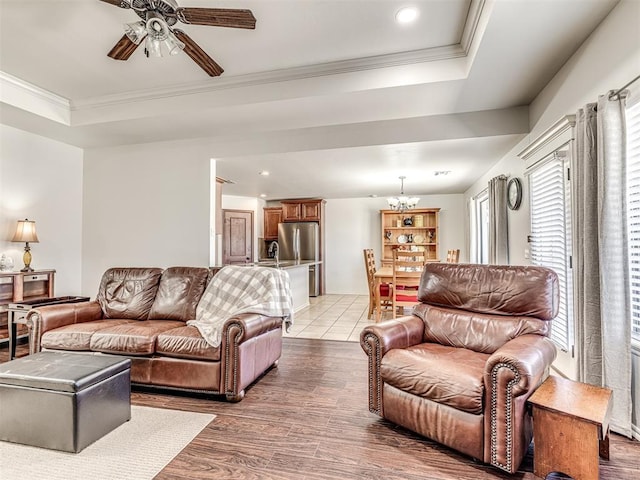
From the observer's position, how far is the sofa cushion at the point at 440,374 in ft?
5.77

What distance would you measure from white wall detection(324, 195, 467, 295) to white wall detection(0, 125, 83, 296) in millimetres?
5200

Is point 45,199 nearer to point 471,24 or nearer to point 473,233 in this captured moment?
point 471,24

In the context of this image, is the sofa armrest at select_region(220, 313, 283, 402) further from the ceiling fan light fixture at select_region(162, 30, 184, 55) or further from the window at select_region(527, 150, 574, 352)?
the window at select_region(527, 150, 574, 352)

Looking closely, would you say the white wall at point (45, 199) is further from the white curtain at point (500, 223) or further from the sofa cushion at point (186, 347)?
the white curtain at point (500, 223)

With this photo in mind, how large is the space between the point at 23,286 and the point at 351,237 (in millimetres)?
6135

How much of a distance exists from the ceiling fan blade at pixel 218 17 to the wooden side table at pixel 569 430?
263 centimetres

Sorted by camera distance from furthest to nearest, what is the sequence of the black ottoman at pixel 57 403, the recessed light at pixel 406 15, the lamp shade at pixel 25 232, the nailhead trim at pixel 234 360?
1. the lamp shade at pixel 25 232
2. the nailhead trim at pixel 234 360
3. the recessed light at pixel 406 15
4. the black ottoman at pixel 57 403

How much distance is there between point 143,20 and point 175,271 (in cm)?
223

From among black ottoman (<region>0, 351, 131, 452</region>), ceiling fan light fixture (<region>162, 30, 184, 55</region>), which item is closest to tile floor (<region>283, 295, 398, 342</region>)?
black ottoman (<region>0, 351, 131, 452</region>)

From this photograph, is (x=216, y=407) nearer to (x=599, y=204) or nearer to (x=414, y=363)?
(x=414, y=363)

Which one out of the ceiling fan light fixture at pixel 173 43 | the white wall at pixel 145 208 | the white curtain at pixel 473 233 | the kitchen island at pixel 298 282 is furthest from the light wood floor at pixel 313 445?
the white curtain at pixel 473 233

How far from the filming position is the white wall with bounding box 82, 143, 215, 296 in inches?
174

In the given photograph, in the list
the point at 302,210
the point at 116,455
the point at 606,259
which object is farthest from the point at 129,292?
the point at 302,210

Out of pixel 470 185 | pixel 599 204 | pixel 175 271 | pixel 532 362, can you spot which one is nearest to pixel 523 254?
pixel 599 204
